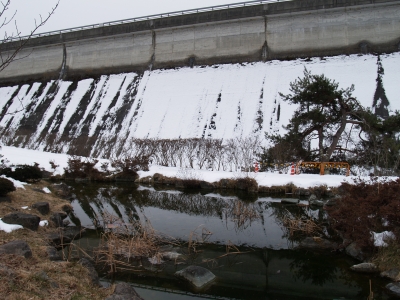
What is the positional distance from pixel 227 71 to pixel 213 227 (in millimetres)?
21128

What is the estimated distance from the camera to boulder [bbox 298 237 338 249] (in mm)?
7359

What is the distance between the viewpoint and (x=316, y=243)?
7.52 meters

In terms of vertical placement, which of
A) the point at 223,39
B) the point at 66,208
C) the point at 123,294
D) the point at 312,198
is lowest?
the point at 123,294

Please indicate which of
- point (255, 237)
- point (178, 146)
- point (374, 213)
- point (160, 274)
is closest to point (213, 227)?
point (255, 237)

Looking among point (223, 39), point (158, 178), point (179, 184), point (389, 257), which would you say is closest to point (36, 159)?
point (158, 178)

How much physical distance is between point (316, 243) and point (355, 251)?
94 centimetres

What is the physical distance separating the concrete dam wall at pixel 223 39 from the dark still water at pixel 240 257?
19155mm

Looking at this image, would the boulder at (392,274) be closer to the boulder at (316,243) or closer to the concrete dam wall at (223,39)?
the boulder at (316,243)

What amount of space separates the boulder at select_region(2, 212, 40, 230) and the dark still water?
1.10 m

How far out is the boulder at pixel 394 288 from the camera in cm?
517

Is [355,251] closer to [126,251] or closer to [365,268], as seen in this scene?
[365,268]

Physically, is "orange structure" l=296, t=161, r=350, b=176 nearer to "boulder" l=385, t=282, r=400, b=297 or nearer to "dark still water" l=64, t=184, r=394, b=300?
"dark still water" l=64, t=184, r=394, b=300

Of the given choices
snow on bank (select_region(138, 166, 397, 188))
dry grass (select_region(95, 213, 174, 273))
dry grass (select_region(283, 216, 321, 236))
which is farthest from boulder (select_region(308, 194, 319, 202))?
dry grass (select_region(95, 213, 174, 273))

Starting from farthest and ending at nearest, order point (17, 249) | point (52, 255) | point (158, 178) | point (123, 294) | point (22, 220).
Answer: point (158, 178)
point (22, 220)
point (52, 255)
point (17, 249)
point (123, 294)
